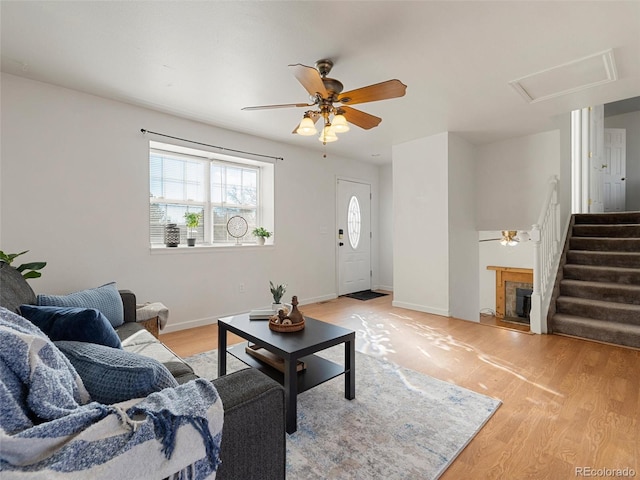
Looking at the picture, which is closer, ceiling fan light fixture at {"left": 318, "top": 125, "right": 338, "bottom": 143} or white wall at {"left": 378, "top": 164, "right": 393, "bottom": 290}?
ceiling fan light fixture at {"left": 318, "top": 125, "right": 338, "bottom": 143}

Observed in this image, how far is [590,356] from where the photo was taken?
110 inches

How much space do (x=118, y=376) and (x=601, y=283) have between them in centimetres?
472

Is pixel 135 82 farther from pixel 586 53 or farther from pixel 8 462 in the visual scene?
pixel 586 53

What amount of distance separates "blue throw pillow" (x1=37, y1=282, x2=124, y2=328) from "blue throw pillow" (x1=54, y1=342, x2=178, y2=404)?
1.37 metres

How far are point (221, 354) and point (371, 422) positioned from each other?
1.14 meters

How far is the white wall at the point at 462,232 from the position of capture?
4258 mm

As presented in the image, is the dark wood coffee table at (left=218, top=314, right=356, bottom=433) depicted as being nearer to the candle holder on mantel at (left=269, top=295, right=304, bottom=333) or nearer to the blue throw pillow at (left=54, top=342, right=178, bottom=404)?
the candle holder on mantel at (left=269, top=295, right=304, bottom=333)

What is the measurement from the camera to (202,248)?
3781 mm

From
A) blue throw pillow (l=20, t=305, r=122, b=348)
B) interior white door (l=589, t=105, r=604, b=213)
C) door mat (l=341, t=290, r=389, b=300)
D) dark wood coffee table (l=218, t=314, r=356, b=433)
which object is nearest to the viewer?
blue throw pillow (l=20, t=305, r=122, b=348)

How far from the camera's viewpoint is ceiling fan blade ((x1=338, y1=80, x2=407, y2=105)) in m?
2.07

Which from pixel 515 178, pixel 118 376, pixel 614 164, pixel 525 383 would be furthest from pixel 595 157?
pixel 118 376

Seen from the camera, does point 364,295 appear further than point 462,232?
Yes

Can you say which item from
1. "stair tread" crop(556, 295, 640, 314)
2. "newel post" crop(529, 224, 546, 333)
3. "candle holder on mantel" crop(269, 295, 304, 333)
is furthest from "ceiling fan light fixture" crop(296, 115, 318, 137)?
"stair tread" crop(556, 295, 640, 314)

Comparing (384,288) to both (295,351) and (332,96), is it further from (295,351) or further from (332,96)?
(295,351)
